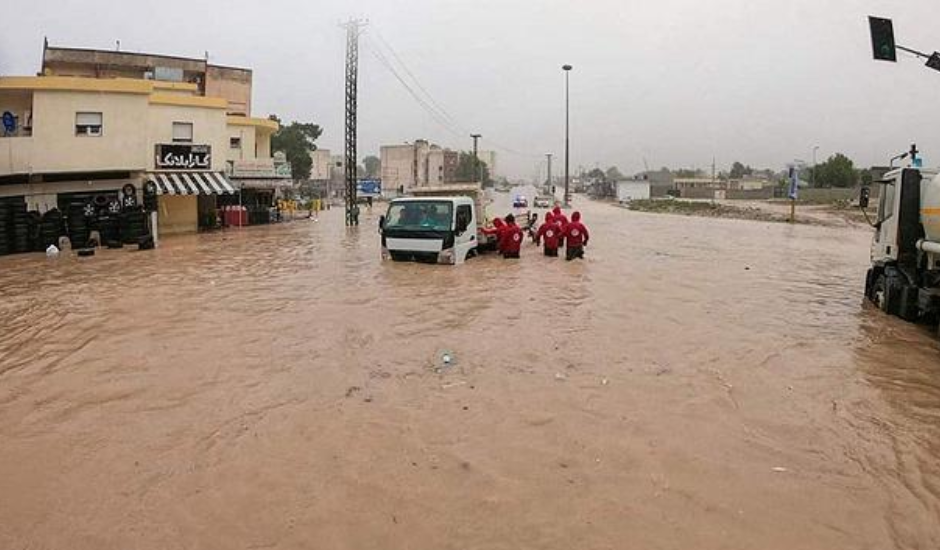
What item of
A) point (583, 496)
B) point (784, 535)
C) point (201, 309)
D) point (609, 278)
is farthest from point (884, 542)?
point (609, 278)

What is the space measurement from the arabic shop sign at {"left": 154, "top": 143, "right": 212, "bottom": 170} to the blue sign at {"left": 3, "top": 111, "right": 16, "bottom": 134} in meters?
4.90

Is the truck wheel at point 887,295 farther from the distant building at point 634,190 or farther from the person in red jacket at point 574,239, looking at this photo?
the distant building at point 634,190

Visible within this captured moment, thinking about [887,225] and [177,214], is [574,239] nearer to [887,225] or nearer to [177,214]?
[887,225]

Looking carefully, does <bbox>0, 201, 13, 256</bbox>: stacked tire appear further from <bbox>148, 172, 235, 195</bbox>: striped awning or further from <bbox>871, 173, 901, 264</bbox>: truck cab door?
<bbox>871, 173, 901, 264</bbox>: truck cab door

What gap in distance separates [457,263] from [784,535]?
1308cm

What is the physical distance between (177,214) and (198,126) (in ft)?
12.9

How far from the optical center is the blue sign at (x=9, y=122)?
21.1m

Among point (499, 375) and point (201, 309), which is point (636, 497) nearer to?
point (499, 375)

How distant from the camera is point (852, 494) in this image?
14.8 ft

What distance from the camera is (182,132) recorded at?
28.2m

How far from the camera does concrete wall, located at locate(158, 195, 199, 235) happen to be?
27938 millimetres

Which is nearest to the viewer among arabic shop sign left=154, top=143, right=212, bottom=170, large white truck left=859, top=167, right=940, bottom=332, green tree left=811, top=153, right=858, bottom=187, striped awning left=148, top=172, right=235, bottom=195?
large white truck left=859, top=167, right=940, bottom=332

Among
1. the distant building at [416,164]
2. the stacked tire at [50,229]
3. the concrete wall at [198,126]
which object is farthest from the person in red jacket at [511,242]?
the distant building at [416,164]

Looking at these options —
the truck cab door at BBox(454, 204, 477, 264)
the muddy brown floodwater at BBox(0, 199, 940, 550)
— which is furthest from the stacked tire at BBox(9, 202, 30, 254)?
the truck cab door at BBox(454, 204, 477, 264)
